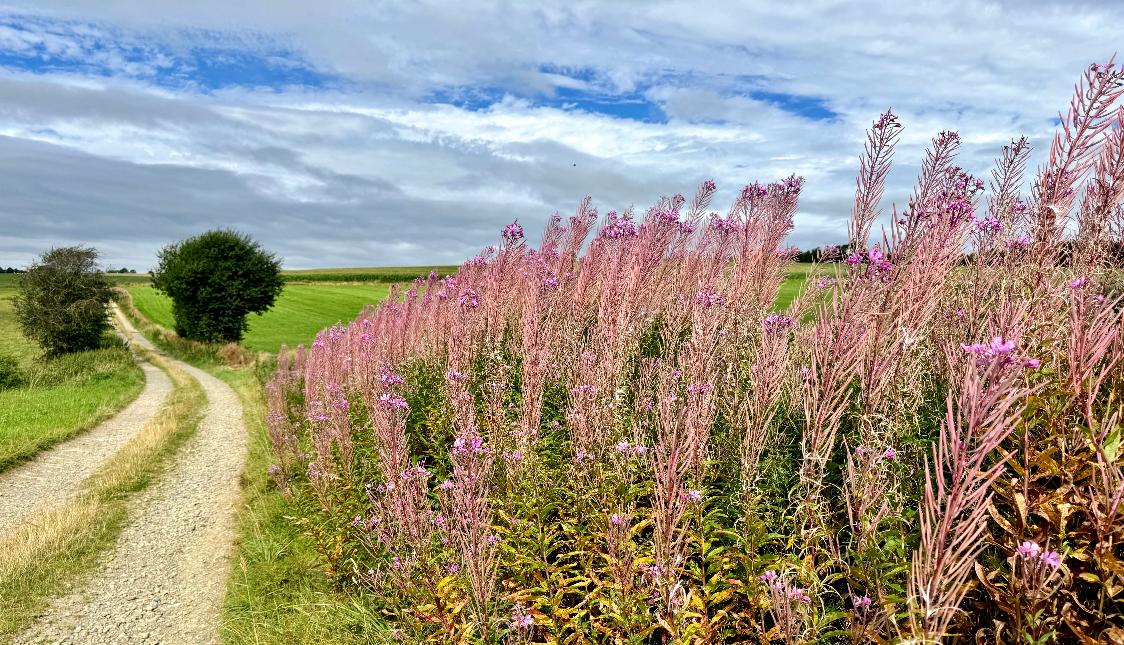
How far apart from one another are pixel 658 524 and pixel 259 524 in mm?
6531

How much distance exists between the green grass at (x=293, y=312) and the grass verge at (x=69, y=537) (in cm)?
2604

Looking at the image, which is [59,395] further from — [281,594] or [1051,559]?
[1051,559]

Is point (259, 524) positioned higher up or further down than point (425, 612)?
further down

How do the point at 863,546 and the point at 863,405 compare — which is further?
the point at 863,405

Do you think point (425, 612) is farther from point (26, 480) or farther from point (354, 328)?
point (26, 480)

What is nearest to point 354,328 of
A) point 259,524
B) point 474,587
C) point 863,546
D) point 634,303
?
point 259,524

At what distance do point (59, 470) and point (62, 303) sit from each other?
25.7 metres

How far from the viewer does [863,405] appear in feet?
11.0

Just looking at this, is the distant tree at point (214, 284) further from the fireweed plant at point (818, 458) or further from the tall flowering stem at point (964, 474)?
the tall flowering stem at point (964, 474)

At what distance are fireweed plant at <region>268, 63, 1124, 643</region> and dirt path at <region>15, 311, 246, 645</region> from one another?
177 centimetres

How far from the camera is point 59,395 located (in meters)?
20.6

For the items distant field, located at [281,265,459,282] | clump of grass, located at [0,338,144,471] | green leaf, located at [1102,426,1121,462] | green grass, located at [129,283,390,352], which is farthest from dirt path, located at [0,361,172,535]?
distant field, located at [281,265,459,282]

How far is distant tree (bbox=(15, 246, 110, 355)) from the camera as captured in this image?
31.5 metres

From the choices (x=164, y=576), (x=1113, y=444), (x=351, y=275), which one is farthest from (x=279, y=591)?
(x=351, y=275)
